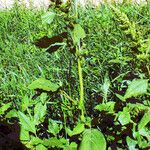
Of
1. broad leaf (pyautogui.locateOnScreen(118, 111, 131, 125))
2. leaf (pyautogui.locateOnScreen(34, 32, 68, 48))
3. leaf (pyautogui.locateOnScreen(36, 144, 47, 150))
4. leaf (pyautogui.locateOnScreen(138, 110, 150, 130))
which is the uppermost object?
leaf (pyautogui.locateOnScreen(34, 32, 68, 48))

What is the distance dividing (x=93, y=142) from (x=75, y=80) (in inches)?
56.1

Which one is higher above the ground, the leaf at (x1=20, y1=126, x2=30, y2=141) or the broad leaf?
the broad leaf

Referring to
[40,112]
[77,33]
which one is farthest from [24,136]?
[77,33]

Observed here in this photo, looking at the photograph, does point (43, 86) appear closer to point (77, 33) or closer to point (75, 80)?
point (77, 33)

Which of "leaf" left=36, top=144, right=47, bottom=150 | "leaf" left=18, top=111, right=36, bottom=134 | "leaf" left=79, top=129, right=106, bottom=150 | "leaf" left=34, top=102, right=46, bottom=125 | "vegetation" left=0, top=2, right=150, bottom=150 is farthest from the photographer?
"leaf" left=34, top=102, right=46, bottom=125

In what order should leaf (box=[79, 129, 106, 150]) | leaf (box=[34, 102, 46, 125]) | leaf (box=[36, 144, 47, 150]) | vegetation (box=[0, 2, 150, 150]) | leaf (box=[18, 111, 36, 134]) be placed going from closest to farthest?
leaf (box=[79, 129, 106, 150]), vegetation (box=[0, 2, 150, 150]), leaf (box=[36, 144, 47, 150]), leaf (box=[18, 111, 36, 134]), leaf (box=[34, 102, 46, 125])

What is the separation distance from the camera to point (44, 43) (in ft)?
6.04

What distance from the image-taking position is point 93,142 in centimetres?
159

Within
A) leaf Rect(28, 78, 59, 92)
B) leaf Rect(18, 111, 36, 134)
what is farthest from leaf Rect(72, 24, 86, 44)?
leaf Rect(18, 111, 36, 134)

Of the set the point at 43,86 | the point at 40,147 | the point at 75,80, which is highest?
the point at 43,86

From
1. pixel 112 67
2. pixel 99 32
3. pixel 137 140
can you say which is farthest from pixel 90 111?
pixel 99 32

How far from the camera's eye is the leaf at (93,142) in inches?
61.5

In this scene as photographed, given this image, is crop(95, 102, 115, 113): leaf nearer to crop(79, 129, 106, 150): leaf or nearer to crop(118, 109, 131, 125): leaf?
crop(118, 109, 131, 125): leaf

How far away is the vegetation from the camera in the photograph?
5.73 ft
